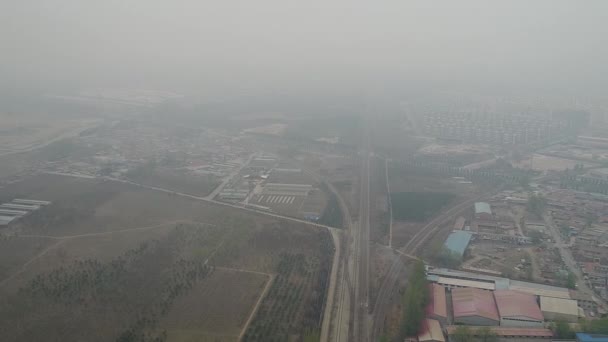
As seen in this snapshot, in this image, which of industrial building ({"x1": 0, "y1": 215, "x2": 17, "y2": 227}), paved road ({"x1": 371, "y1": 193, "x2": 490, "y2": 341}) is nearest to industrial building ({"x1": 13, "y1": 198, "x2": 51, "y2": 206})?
industrial building ({"x1": 0, "y1": 215, "x2": 17, "y2": 227})

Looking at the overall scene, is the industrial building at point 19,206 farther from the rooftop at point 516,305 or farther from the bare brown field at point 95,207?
the rooftop at point 516,305

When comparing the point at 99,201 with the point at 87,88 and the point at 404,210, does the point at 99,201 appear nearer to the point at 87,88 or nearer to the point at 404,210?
the point at 404,210

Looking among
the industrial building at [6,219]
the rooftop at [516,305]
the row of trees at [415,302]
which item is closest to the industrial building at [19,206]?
the industrial building at [6,219]

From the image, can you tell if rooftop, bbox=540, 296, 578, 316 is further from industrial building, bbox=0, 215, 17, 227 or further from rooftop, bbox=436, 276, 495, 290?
industrial building, bbox=0, 215, 17, 227

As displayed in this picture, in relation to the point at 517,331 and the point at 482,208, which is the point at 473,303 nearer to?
the point at 517,331

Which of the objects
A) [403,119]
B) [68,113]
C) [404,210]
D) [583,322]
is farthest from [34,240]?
[403,119]

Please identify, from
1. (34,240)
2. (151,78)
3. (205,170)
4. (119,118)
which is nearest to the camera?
(34,240)

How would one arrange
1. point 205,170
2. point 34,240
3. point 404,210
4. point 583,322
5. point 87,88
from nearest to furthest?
point 583,322 → point 34,240 → point 404,210 → point 205,170 → point 87,88
